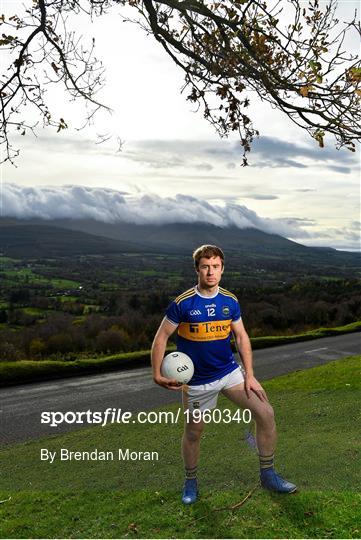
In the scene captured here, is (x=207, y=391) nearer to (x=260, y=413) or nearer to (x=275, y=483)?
(x=260, y=413)

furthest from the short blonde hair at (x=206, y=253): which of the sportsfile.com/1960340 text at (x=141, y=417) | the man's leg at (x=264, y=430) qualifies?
the sportsfile.com/1960340 text at (x=141, y=417)

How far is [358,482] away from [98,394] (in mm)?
15147

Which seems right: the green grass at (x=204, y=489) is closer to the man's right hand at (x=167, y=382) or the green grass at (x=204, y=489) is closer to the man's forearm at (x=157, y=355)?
the man's right hand at (x=167, y=382)

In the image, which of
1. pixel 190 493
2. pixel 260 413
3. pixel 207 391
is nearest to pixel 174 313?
pixel 207 391

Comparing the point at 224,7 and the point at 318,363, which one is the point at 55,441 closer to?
the point at 224,7

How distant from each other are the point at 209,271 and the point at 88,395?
16.4m

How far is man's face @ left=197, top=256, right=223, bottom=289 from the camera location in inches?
216

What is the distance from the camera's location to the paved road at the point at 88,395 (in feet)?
53.6

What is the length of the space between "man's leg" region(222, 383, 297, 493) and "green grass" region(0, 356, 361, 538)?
16cm

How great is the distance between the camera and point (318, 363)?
27125 millimetres

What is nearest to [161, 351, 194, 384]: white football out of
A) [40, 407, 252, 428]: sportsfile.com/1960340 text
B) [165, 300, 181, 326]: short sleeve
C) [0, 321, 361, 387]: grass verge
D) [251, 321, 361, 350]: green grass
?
[165, 300, 181, 326]: short sleeve

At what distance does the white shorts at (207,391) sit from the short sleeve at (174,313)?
2.35ft

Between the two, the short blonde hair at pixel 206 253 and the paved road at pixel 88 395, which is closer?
the short blonde hair at pixel 206 253

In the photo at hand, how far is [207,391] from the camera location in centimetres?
564
